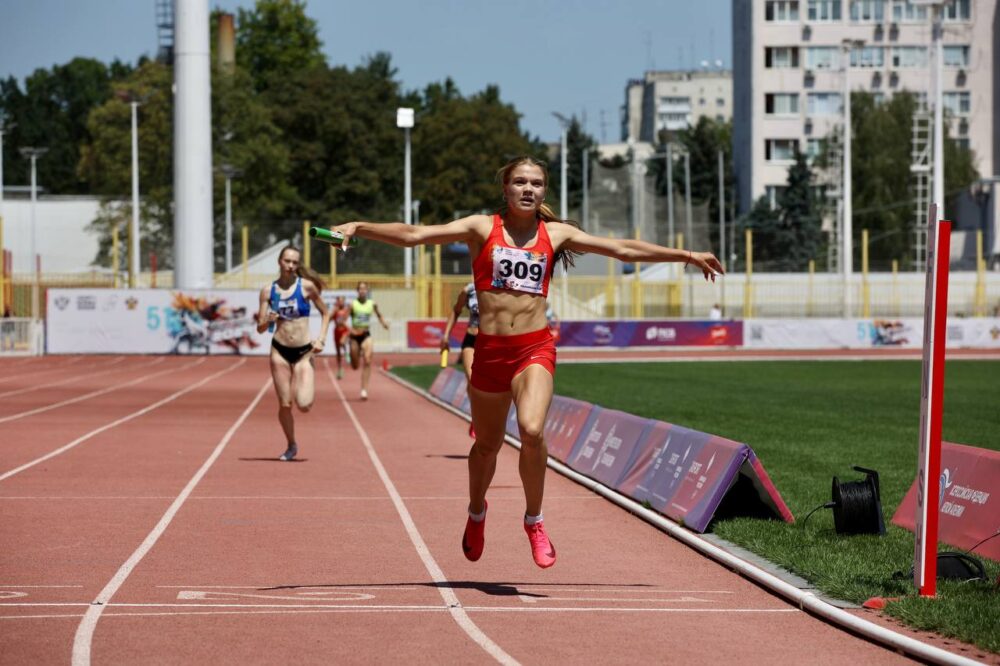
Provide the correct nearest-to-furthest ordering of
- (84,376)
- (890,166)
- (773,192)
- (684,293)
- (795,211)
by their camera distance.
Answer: (84,376), (684,293), (890,166), (795,211), (773,192)

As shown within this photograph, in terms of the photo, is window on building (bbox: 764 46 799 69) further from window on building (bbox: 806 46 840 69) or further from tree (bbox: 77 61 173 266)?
tree (bbox: 77 61 173 266)

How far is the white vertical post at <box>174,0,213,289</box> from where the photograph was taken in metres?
51.8

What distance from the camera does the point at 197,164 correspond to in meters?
52.0

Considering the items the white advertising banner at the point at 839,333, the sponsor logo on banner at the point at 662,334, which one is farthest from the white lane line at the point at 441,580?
the white advertising banner at the point at 839,333

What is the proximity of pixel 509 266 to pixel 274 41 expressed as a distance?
315 ft

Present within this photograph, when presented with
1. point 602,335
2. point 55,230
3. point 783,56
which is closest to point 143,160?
point 55,230

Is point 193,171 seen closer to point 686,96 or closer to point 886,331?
point 886,331

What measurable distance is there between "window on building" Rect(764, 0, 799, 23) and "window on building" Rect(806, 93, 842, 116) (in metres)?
4.99

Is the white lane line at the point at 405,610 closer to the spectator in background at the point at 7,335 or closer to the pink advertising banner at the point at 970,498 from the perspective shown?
the pink advertising banner at the point at 970,498

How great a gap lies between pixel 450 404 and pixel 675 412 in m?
4.47

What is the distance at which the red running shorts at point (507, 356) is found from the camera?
27.7ft

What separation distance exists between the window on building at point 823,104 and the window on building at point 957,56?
22.8 feet

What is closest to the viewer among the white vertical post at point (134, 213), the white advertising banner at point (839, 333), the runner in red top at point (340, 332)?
the runner in red top at point (340, 332)

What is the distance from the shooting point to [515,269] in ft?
27.6
